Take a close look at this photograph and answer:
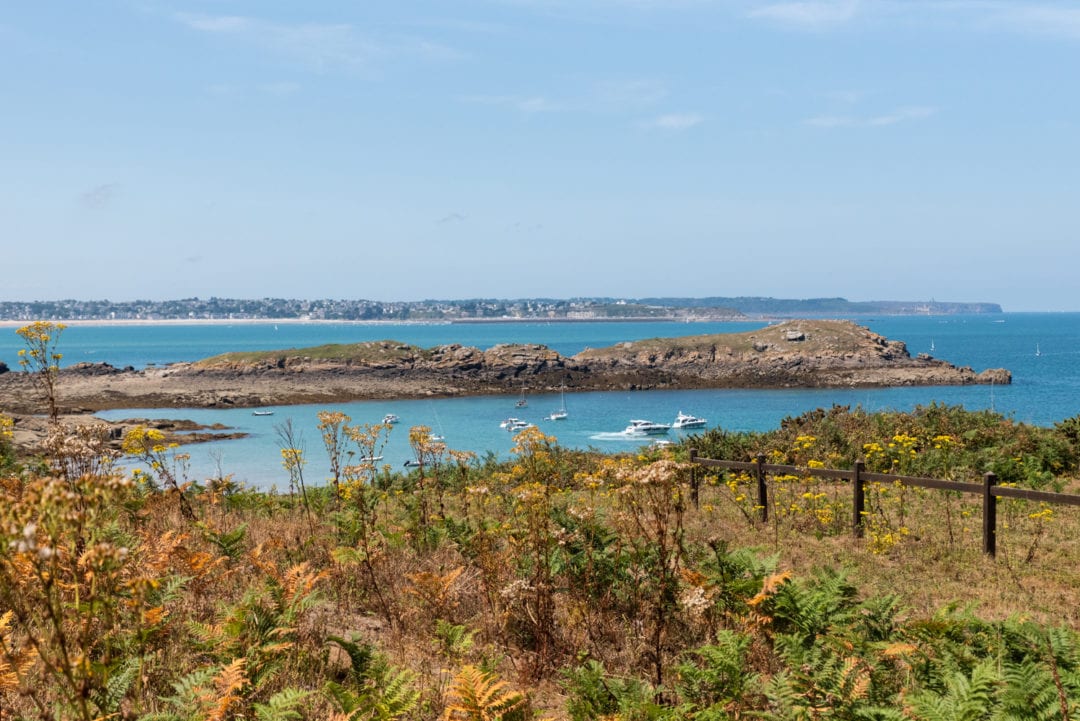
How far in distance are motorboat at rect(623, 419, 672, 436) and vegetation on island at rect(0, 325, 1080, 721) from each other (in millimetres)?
40824

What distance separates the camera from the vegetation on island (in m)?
4.32

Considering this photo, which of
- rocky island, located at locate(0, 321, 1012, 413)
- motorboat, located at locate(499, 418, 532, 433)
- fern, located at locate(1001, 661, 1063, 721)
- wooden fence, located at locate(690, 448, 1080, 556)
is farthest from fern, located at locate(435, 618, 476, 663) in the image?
rocky island, located at locate(0, 321, 1012, 413)

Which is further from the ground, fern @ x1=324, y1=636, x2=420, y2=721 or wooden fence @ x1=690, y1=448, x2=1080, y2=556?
fern @ x1=324, y1=636, x2=420, y2=721

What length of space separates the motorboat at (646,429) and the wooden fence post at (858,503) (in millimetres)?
39356

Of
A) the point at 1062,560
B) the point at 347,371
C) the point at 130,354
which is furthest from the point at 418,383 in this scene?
the point at 130,354

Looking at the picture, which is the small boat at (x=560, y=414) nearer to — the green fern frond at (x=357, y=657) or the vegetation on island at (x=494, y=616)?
the vegetation on island at (x=494, y=616)

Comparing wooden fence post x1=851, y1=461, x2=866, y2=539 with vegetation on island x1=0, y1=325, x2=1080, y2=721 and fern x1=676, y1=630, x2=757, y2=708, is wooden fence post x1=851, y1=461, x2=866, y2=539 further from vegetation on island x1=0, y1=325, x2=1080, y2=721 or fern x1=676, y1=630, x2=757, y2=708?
fern x1=676, y1=630, x2=757, y2=708

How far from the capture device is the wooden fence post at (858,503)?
13367 mm

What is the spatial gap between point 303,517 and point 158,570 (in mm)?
6074

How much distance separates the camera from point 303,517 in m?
12.4

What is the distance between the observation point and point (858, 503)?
44.5 ft

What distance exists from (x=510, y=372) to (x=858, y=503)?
7937 cm

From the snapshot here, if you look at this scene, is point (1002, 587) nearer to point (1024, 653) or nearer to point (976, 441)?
point (1024, 653)

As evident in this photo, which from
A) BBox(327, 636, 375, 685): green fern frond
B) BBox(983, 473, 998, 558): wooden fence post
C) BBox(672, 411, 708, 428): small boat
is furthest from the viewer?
BBox(672, 411, 708, 428): small boat
